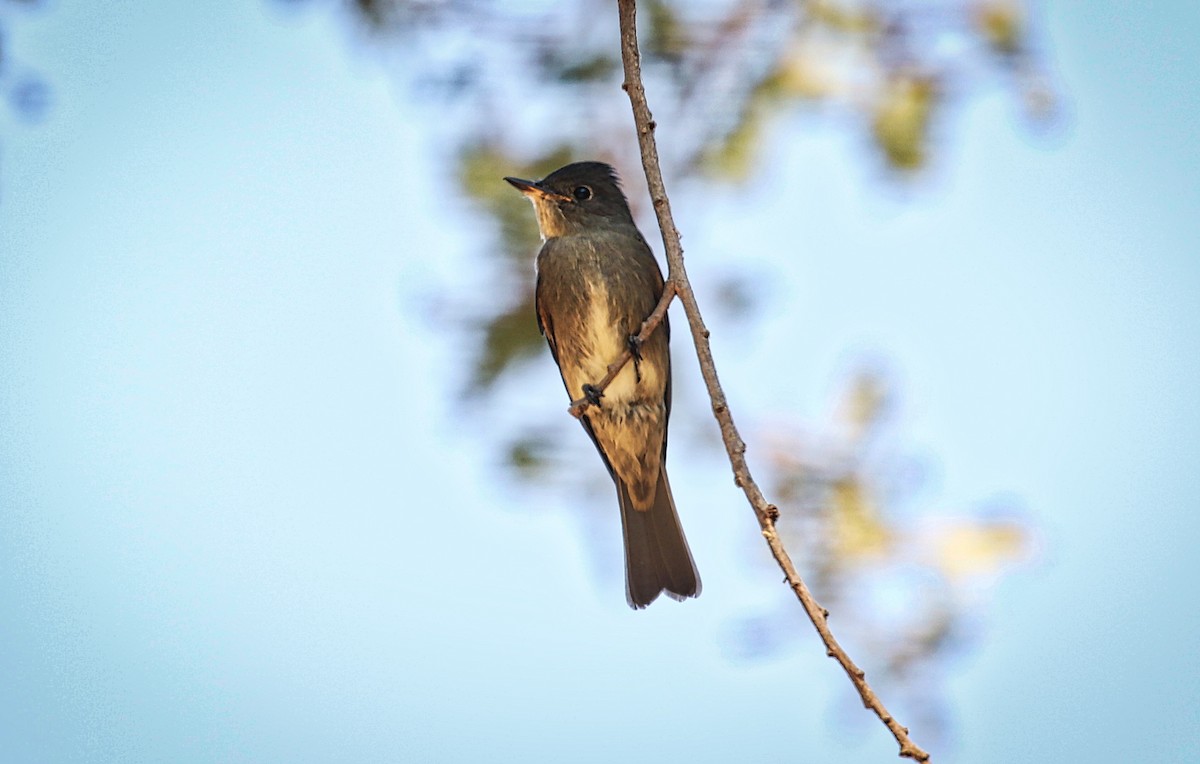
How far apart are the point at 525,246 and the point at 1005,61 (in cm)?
223

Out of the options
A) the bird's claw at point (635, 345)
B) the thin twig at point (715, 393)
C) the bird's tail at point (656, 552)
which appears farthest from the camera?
the bird's tail at point (656, 552)

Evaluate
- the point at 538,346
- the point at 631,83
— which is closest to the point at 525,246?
the point at 538,346

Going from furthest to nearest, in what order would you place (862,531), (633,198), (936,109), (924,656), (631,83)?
(633,198)
(936,109)
(862,531)
(924,656)
(631,83)

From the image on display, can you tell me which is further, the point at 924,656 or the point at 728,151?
the point at 728,151

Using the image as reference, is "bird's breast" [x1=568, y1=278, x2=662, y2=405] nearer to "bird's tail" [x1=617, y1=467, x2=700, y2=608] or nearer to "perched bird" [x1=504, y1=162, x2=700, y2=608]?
"perched bird" [x1=504, y1=162, x2=700, y2=608]

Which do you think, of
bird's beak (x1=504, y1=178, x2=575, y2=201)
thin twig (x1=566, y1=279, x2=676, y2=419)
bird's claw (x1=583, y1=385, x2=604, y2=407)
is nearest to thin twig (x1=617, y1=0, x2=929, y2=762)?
thin twig (x1=566, y1=279, x2=676, y2=419)

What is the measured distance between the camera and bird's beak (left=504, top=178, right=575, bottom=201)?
17.4ft

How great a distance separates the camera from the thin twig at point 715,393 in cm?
274

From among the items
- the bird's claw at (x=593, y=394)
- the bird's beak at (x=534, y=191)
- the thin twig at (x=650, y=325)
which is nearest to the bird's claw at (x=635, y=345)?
the thin twig at (x=650, y=325)

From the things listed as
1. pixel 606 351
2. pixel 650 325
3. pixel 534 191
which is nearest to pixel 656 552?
pixel 606 351

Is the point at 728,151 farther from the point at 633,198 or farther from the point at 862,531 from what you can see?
the point at 862,531

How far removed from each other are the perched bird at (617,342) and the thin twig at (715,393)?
1386 mm

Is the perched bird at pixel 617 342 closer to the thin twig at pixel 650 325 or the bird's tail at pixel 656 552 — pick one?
the bird's tail at pixel 656 552

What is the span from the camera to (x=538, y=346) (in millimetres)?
5754
